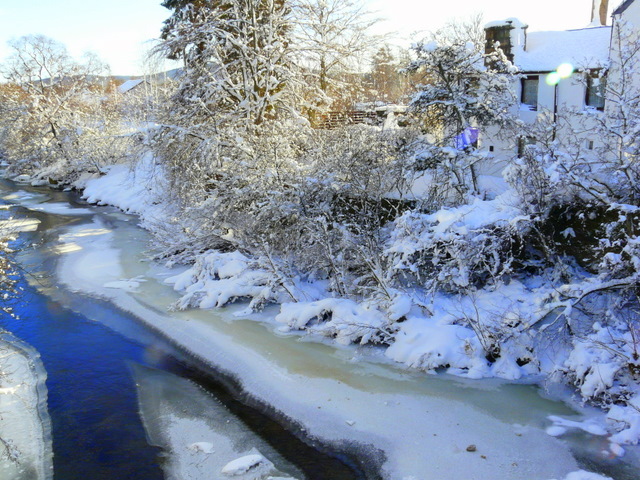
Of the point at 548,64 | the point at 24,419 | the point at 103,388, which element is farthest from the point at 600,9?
the point at 24,419

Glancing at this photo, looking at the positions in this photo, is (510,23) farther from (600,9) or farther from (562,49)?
(600,9)

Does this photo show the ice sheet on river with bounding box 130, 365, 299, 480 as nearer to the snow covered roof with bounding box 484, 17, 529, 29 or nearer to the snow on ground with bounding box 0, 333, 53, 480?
the snow on ground with bounding box 0, 333, 53, 480

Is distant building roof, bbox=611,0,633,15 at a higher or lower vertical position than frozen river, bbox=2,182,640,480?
higher

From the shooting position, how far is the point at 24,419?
8.99m

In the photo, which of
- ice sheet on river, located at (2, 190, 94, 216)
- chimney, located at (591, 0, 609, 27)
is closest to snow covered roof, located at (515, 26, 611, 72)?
chimney, located at (591, 0, 609, 27)

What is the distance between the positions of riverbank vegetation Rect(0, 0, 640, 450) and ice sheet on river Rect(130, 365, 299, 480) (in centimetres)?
334

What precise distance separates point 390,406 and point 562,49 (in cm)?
1598

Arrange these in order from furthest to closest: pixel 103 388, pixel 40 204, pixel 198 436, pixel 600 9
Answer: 1. pixel 40 204
2. pixel 600 9
3. pixel 103 388
4. pixel 198 436

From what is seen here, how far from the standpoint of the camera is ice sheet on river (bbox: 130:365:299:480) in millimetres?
7652

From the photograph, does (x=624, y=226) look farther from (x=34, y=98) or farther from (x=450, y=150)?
(x=34, y=98)

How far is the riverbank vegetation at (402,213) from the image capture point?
9.92 metres

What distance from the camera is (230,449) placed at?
816 cm

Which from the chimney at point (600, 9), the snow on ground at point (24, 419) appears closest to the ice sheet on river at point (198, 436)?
the snow on ground at point (24, 419)

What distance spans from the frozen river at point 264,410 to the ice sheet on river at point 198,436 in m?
0.03
